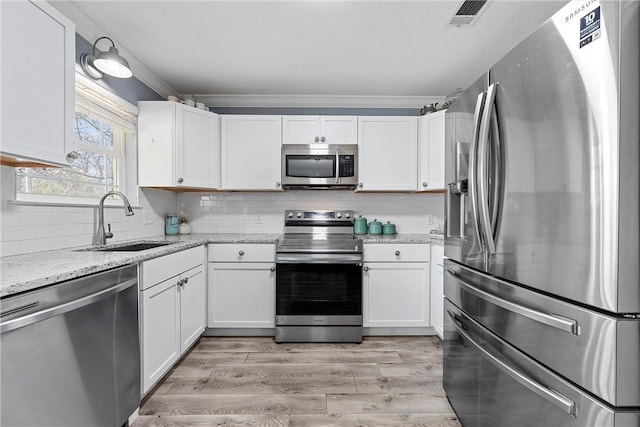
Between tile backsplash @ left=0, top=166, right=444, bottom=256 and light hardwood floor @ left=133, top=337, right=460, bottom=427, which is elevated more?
tile backsplash @ left=0, top=166, right=444, bottom=256

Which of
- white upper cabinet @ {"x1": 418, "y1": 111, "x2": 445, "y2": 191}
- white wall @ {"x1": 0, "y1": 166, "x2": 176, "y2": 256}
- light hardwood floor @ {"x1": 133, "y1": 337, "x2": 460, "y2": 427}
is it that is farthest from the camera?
white upper cabinet @ {"x1": 418, "y1": 111, "x2": 445, "y2": 191}

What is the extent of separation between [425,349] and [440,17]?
8.22 feet

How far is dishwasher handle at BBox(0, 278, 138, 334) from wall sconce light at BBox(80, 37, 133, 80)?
1389mm

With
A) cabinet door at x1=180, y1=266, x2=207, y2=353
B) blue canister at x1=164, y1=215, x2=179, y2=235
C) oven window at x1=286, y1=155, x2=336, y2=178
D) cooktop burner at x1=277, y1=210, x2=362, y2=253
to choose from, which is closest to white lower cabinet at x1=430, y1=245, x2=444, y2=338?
cooktop burner at x1=277, y1=210, x2=362, y2=253

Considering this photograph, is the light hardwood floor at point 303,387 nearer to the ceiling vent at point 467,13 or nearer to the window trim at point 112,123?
the window trim at point 112,123

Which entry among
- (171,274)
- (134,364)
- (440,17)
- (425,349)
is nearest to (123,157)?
(171,274)

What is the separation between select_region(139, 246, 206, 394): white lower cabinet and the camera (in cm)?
181

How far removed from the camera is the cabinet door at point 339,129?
322cm

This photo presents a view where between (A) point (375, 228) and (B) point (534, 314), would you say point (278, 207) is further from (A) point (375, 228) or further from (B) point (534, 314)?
(B) point (534, 314)

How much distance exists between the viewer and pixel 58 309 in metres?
1.19

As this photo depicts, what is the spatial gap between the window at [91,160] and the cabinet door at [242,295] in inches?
43.5

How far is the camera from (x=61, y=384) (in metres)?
1.20

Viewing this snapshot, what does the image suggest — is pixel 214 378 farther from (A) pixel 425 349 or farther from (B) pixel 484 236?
(B) pixel 484 236

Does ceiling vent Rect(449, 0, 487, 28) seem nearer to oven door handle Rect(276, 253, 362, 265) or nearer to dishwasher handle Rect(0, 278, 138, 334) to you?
oven door handle Rect(276, 253, 362, 265)
